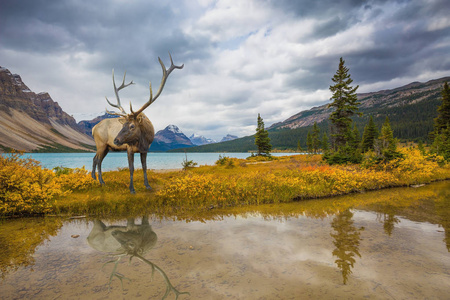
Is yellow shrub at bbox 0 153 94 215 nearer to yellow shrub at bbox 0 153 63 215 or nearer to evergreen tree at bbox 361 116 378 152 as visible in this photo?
yellow shrub at bbox 0 153 63 215

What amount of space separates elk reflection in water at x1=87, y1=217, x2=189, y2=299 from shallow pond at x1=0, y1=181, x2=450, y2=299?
28 mm

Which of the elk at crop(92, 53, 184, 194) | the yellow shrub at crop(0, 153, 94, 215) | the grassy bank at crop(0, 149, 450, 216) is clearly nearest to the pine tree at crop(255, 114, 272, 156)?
the grassy bank at crop(0, 149, 450, 216)

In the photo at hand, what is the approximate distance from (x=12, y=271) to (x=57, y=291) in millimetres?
1518

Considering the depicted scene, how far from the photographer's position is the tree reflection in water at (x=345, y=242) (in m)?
4.38

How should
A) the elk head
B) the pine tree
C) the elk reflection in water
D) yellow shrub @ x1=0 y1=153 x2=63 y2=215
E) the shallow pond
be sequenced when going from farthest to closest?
the pine tree
the elk head
yellow shrub @ x1=0 y1=153 x2=63 y2=215
the elk reflection in water
the shallow pond

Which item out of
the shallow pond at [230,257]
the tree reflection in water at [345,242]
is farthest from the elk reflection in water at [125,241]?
the tree reflection in water at [345,242]

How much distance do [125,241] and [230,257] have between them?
3048 mm

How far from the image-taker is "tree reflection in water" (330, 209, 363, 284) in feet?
14.4

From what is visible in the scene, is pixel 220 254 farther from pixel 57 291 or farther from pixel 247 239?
pixel 57 291

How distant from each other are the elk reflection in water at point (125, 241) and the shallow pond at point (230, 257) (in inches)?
1.1

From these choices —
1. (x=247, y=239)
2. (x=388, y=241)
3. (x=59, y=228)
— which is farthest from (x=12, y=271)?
(x=388, y=241)

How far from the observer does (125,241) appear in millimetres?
5895

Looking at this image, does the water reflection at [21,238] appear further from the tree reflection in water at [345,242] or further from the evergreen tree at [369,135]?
the evergreen tree at [369,135]

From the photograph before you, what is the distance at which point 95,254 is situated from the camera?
5.14 m
